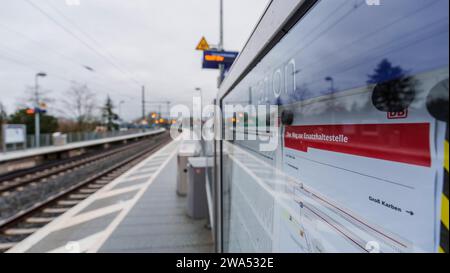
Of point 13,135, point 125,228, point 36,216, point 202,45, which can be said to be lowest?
point 36,216

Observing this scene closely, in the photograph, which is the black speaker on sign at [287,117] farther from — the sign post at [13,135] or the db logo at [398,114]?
the sign post at [13,135]

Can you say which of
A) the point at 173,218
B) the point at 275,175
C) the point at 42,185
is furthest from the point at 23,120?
the point at 275,175

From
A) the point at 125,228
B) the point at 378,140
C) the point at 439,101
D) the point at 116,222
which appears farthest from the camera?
the point at 116,222

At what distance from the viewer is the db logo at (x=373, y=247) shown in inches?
22.2

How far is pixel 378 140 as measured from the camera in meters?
0.53

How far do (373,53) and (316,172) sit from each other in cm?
38

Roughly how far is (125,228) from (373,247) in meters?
4.49

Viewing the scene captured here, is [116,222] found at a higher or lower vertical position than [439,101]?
lower

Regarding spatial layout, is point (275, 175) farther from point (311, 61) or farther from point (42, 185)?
point (42, 185)

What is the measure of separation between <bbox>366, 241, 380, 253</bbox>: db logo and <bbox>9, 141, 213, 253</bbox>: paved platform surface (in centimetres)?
346

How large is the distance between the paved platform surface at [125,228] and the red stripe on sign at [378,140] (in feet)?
11.3

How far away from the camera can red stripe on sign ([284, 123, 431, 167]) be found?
0.44 m

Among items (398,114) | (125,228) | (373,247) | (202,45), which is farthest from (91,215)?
(398,114)

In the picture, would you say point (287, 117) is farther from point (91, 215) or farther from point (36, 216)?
point (36, 216)
